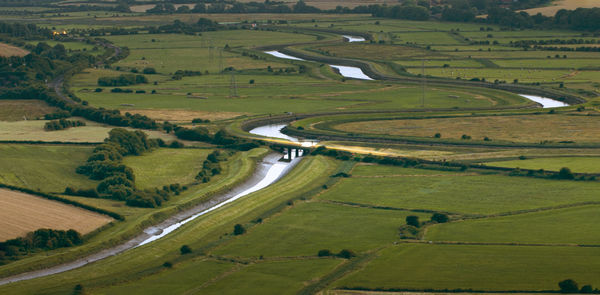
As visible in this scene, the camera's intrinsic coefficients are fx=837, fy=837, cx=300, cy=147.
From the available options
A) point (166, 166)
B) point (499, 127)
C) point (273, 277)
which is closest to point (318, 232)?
point (273, 277)

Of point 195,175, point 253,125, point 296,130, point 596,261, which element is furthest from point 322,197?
point 253,125

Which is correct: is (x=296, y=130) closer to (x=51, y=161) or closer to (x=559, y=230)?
(x=51, y=161)

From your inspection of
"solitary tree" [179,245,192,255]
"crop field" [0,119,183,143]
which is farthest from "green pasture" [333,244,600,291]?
"crop field" [0,119,183,143]

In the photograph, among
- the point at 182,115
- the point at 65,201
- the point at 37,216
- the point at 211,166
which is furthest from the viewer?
the point at 182,115

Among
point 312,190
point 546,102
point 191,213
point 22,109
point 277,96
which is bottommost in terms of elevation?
point 191,213

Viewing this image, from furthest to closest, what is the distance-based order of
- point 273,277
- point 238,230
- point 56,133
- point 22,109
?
point 22,109 < point 56,133 < point 238,230 < point 273,277

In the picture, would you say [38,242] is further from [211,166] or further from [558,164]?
[558,164]

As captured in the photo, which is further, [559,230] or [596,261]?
[559,230]
